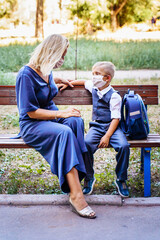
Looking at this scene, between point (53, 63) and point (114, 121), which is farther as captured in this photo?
point (114, 121)

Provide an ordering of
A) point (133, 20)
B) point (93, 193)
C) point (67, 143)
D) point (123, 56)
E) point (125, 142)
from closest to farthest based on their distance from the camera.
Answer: point (67, 143)
point (125, 142)
point (93, 193)
point (123, 56)
point (133, 20)

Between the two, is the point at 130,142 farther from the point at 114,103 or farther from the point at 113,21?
the point at 113,21

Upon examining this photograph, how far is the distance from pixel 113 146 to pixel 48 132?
660 millimetres

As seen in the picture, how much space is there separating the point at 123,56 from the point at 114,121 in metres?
8.45

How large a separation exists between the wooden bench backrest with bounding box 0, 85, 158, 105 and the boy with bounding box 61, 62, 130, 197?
27 cm

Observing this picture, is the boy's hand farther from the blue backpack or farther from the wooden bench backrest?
the wooden bench backrest

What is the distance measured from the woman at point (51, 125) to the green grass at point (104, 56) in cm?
740

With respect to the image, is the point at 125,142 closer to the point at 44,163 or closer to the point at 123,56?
the point at 44,163

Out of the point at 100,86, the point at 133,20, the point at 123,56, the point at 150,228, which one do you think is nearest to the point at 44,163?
the point at 100,86

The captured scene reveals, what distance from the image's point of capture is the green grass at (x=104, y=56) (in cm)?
1122

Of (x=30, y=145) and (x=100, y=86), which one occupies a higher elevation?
(x=100, y=86)

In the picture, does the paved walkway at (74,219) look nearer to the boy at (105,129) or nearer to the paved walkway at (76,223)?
the paved walkway at (76,223)

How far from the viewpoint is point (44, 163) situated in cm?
474

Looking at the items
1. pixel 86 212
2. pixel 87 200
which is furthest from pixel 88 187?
pixel 86 212
